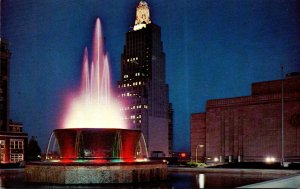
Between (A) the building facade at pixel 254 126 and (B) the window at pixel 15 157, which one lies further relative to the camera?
(B) the window at pixel 15 157

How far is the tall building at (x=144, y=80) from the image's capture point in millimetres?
118625

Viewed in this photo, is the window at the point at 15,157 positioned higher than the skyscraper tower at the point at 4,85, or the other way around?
the skyscraper tower at the point at 4,85

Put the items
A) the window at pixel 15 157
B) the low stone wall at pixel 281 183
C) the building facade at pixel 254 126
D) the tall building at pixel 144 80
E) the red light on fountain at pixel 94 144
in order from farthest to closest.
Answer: the tall building at pixel 144 80 → the window at pixel 15 157 → the building facade at pixel 254 126 → the red light on fountain at pixel 94 144 → the low stone wall at pixel 281 183

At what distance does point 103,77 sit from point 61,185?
39.3 ft

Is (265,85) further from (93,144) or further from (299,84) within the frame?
(93,144)

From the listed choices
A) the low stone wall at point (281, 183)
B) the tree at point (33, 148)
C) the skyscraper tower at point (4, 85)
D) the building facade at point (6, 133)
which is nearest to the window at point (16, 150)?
the building facade at point (6, 133)

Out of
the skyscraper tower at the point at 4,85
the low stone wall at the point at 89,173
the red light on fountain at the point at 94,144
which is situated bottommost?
the low stone wall at the point at 89,173

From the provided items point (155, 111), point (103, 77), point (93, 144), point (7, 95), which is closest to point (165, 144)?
point (155, 111)

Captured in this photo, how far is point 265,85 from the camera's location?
5666 centimetres

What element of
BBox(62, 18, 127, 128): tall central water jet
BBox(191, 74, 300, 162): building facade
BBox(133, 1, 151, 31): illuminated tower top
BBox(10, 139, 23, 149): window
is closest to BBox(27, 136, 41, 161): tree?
BBox(10, 139, 23, 149): window

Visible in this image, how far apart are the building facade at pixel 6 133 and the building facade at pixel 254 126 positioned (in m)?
29.3

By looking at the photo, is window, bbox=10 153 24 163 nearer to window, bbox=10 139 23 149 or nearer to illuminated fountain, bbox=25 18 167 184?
window, bbox=10 139 23 149

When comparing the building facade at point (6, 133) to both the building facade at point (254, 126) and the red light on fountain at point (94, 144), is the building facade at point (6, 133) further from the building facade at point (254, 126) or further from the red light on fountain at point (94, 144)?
the red light on fountain at point (94, 144)

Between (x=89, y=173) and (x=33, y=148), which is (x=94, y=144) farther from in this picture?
(x=33, y=148)
